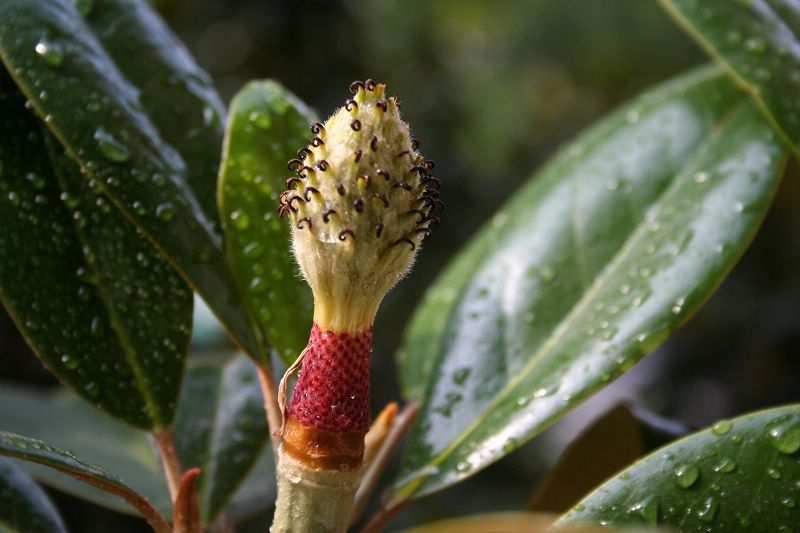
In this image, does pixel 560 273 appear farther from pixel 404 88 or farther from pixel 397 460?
pixel 404 88

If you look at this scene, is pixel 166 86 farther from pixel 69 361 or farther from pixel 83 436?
pixel 83 436

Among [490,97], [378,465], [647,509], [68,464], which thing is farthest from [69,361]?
[490,97]

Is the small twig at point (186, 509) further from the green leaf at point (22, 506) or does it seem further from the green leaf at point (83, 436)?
the green leaf at point (83, 436)

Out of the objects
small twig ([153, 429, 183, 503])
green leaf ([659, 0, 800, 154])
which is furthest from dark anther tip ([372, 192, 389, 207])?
green leaf ([659, 0, 800, 154])

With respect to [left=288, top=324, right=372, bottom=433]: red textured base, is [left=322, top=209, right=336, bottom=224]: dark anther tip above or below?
above

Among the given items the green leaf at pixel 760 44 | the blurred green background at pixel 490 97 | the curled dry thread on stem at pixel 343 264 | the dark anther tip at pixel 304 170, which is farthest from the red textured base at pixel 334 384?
the blurred green background at pixel 490 97

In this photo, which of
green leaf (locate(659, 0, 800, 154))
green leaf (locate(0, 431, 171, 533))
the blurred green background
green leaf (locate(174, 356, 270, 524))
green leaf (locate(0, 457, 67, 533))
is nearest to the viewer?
green leaf (locate(0, 431, 171, 533))

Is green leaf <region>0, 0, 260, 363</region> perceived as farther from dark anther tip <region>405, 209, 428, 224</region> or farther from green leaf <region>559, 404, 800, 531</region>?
green leaf <region>559, 404, 800, 531</region>
